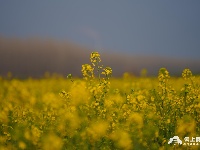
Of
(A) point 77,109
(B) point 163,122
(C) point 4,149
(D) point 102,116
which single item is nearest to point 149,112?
(B) point 163,122

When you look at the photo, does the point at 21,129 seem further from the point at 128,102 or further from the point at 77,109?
the point at 128,102

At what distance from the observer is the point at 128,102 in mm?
7219

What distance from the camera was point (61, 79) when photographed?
27828mm

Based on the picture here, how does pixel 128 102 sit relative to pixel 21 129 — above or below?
above

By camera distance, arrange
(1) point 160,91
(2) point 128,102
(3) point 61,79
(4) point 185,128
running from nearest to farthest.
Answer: (4) point 185,128, (2) point 128,102, (1) point 160,91, (3) point 61,79

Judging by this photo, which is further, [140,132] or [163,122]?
[163,122]

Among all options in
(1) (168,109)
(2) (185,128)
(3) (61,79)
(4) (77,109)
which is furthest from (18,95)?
(3) (61,79)

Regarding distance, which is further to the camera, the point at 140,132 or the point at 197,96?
the point at 197,96

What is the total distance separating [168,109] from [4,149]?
3120 mm

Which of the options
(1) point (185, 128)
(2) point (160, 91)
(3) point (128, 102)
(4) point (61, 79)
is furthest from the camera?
(4) point (61, 79)

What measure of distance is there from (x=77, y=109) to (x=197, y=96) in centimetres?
220

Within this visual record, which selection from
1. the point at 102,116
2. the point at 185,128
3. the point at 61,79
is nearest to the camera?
the point at 185,128

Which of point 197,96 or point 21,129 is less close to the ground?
point 197,96

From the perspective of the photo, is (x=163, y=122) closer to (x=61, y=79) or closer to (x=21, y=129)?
(x=21, y=129)
